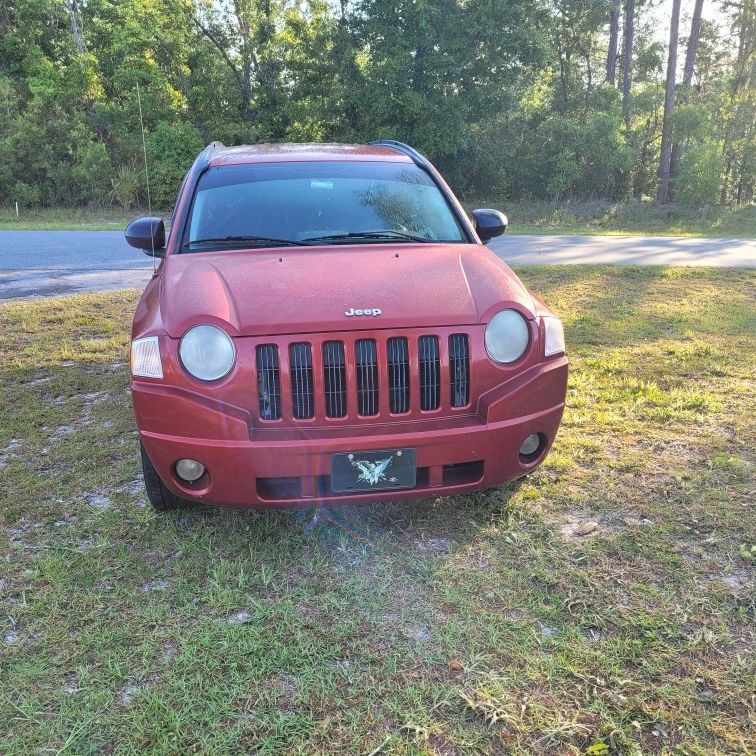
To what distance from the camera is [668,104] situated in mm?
24562

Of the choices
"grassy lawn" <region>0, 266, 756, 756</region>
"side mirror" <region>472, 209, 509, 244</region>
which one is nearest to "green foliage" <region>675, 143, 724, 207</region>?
"grassy lawn" <region>0, 266, 756, 756</region>

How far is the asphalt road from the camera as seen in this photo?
8.76 m

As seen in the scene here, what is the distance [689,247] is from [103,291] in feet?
37.6

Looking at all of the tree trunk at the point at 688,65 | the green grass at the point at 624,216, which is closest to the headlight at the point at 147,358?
the green grass at the point at 624,216

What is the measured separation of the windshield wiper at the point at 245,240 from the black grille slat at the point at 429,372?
3.57 ft

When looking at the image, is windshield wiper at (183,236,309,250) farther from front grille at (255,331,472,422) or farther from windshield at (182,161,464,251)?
front grille at (255,331,472,422)

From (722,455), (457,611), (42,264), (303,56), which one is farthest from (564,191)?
(457,611)

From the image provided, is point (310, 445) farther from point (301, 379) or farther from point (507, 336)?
point (507, 336)

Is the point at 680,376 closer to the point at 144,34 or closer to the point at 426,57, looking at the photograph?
the point at 426,57

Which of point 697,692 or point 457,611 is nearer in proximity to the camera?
point 697,692

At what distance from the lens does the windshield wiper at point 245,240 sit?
11.0 feet

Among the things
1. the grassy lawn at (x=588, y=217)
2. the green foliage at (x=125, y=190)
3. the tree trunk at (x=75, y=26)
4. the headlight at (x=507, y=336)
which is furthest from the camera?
the tree trunk at (x=75, y=26)

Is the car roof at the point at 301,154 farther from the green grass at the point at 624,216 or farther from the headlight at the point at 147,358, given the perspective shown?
the green grass at the point at 624,216

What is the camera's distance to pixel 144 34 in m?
24.1
